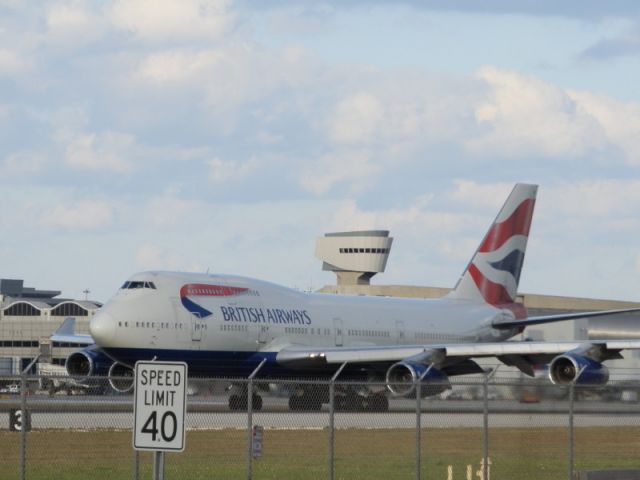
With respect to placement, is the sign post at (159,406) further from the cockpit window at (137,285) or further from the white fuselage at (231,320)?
the cockpit window at (137,285)

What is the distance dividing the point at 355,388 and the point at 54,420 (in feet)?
47.0

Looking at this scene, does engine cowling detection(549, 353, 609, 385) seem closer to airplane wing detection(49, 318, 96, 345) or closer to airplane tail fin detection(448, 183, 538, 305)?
airplane tail fin detection(448, 183, 538, 305)

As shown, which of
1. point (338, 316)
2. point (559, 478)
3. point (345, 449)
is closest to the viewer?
point (559, 478)

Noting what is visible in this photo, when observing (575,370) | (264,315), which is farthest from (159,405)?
(575,370)

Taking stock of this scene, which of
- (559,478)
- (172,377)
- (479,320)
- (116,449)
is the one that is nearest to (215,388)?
(479,320)

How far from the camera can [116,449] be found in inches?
1024

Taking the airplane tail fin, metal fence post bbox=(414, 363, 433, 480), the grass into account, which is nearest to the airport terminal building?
the airplane tail fin

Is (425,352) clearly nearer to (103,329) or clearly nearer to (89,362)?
(103,329)

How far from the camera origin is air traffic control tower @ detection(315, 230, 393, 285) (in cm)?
13400

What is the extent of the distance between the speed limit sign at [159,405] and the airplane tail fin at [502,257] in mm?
39703

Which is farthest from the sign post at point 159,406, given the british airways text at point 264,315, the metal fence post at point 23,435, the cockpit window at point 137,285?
the british airways text at point 264,315

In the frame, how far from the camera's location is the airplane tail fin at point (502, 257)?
2073 inches

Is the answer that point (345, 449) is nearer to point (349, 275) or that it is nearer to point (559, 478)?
point (559, 478)

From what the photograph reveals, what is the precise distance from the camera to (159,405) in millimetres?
12773
